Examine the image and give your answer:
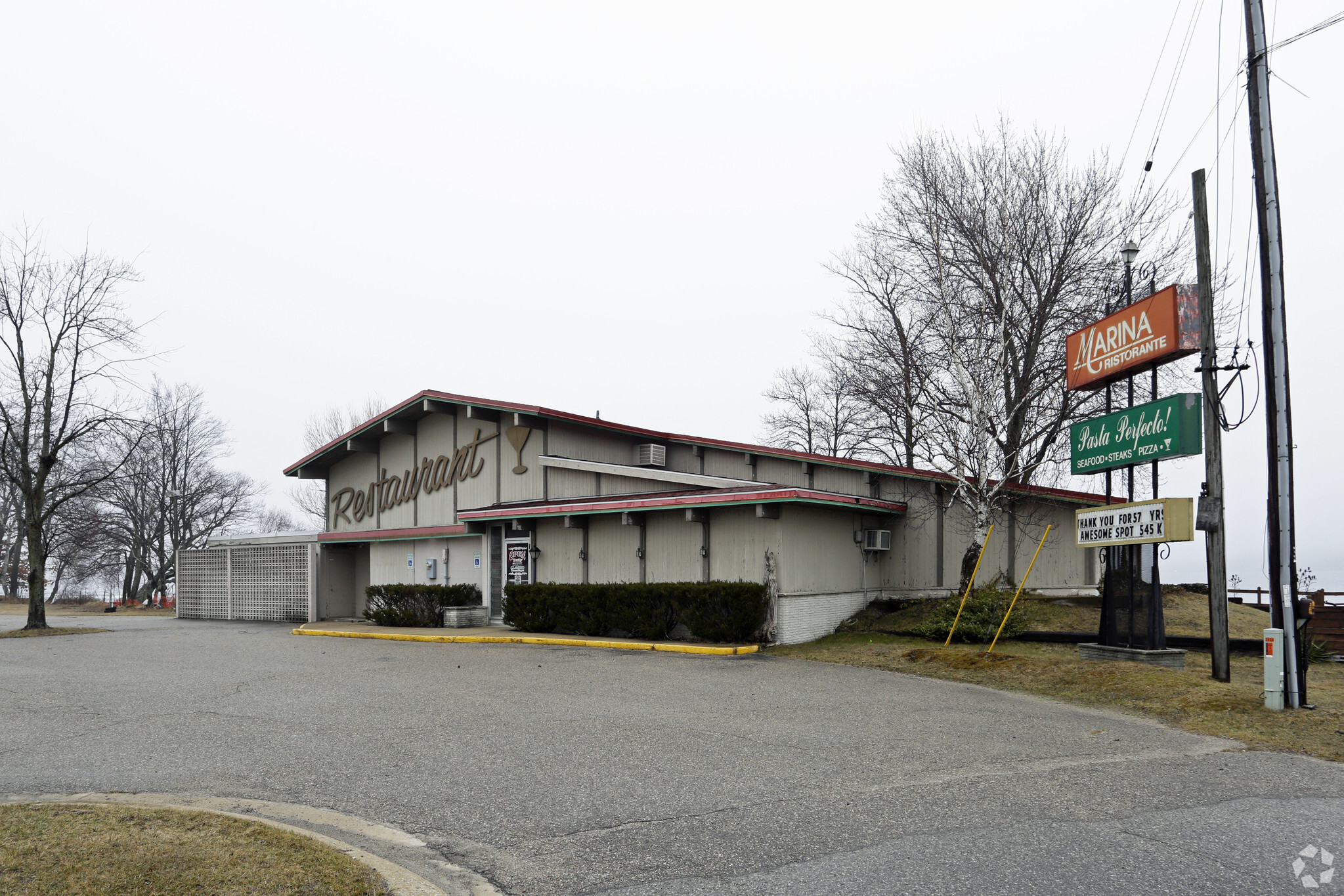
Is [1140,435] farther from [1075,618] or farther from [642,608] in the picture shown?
[642,608]

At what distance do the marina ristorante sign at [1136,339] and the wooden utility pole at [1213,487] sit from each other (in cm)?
56

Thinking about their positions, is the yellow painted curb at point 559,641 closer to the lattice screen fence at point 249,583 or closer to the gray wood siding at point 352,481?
the lattice screen fence at point 249,583

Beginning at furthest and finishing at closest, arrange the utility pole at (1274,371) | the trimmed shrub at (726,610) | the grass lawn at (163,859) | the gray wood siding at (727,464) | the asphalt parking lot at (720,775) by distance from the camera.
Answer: the gray wood siding at (727,464) < the trimmed shrub at (726,610) < the utility pole at (1274,371) < the asphalt parking lot at (720,775) < the grass lawn at (163,859)

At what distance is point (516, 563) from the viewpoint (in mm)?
22234

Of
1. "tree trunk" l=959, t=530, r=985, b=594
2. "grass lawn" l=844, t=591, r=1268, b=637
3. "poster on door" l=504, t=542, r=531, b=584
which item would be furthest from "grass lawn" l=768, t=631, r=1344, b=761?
"poster on door" l=504, t=542, r=531, b=584

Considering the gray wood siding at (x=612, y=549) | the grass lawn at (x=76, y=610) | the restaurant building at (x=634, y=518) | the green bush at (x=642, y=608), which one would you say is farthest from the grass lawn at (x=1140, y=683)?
the grass lawn at (x=76, y=610)

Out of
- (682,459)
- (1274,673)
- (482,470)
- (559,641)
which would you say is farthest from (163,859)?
(682,459)

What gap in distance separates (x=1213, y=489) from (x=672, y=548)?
9.91 m

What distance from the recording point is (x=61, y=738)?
8914 millimetres

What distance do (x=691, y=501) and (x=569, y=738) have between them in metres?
9.34

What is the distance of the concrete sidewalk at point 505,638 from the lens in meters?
16.3

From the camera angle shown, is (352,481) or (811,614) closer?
(811,614)

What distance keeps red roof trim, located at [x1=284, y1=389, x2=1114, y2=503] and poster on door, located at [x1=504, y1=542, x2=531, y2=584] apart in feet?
10.4

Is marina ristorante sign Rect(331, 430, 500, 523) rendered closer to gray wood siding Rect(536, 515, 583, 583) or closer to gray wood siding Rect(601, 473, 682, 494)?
gray wood siding Rect(536, 515, 583, 583)
